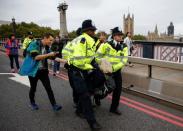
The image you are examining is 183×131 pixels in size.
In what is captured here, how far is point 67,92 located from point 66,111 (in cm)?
171

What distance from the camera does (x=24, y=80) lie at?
926cm

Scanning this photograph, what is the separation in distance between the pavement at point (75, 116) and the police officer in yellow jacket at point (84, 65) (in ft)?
1.13

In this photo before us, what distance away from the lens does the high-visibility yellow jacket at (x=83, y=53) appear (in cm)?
441

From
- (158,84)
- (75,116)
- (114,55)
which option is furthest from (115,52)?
(158,84)

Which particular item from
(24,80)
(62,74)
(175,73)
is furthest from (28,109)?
(175,73)

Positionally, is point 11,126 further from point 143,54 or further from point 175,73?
point 143,54

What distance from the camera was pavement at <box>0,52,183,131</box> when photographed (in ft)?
15.3

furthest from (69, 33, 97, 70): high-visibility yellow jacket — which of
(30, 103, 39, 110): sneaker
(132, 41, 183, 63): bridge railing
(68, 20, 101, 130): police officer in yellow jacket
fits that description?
(132, 41, 183, 63): bridge railing

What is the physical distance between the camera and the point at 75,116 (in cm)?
529

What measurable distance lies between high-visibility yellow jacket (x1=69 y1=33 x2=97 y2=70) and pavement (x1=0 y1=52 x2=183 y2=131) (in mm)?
1191

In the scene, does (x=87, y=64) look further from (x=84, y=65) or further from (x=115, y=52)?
(x=115, y=52)

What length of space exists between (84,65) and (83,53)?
0.22 metres

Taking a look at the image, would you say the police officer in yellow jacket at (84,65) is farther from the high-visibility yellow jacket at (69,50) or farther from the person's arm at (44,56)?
the person's arm at (44,56)

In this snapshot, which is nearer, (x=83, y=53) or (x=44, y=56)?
(x=83, y=53)
